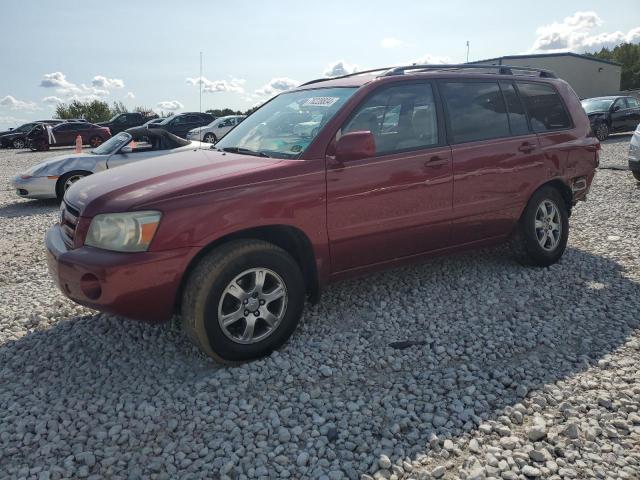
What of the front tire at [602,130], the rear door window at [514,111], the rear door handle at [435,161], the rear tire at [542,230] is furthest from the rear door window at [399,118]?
the front tire at [602,130]

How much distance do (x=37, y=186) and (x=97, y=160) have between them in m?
1.18

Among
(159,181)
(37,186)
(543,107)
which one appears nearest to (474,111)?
(543,107)

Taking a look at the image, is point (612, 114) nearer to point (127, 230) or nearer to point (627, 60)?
point (127, 230)

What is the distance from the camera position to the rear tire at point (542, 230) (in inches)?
192

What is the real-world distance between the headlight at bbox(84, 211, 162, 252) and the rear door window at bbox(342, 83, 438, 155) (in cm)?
151

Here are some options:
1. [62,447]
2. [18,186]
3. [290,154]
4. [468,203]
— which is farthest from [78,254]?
[18,186]

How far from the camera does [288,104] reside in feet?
14.6

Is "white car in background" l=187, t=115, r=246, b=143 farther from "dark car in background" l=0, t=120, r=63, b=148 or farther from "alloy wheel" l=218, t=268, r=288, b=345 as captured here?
"alloy wheel" l=218, t=268, r=288, b=345

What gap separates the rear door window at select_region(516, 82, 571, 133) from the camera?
495 centimetres

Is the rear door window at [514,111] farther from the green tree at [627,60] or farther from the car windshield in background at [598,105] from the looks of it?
the green tree at [627,60]

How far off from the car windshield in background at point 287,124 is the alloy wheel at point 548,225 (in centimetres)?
228

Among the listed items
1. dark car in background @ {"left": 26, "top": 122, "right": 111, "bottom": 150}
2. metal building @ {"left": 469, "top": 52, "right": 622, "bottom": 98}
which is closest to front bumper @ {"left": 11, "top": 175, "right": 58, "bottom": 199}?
dark car in background @ {"left": 26, "top": 122, "right": 111, "bottom": 150}

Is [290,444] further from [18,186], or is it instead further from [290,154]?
[18,186]

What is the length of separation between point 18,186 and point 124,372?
735cm
